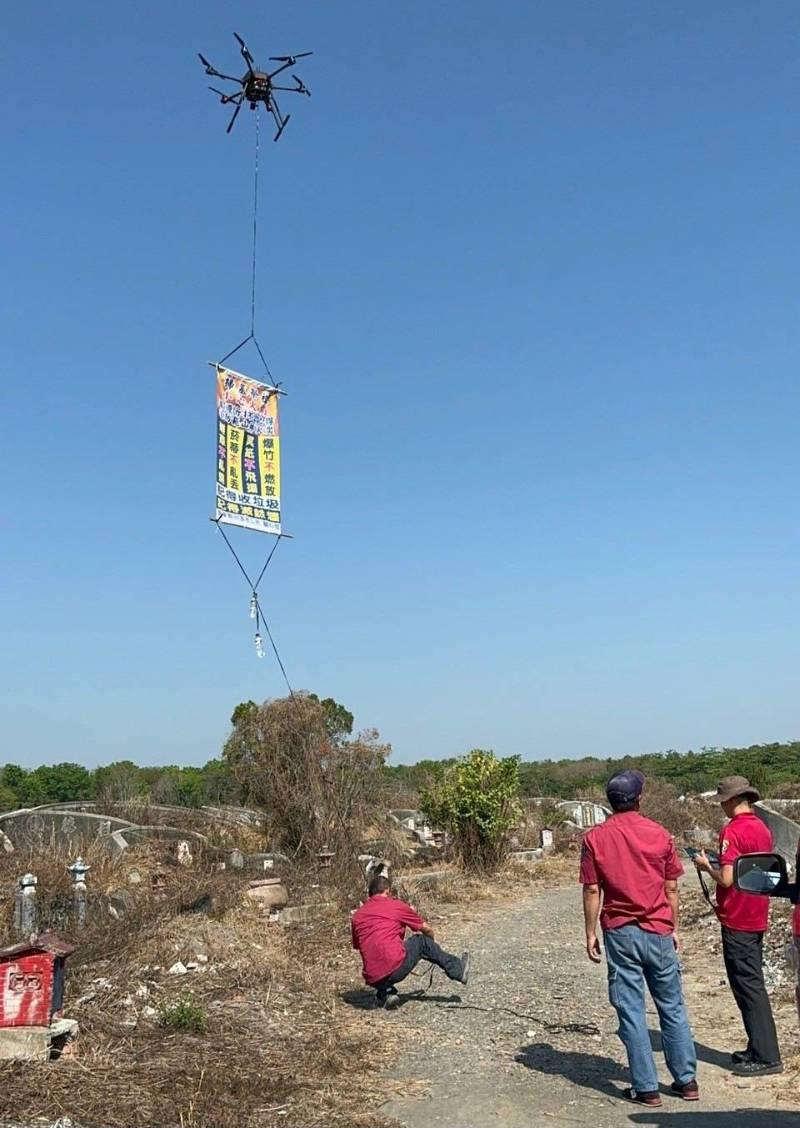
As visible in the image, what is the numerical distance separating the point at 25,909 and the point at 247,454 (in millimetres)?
5192

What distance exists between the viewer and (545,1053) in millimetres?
6148

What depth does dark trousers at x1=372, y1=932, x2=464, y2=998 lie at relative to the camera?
24.1 ft

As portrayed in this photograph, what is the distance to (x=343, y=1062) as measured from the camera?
234 inches

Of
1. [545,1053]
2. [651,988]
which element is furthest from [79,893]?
[651,988]

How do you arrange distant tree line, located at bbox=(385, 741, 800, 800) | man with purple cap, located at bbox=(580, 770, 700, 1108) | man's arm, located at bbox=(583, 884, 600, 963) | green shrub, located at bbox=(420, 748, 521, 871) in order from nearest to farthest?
1. man with purple cap, located at bbox=(580, 770, 700, 1108)
2. man's arm, located at bbox=(583, 884, 600, 963)
3. green shrub, located at bbox=(420, 748, 521, 871)
4. distant tree line, located at bbox=(385, 741, 800, 800)

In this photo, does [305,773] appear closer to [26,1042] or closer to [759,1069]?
[26,1042]

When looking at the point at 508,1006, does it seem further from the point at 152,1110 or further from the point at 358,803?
the point at 358,803

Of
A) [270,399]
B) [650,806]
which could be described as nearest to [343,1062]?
[270,399]

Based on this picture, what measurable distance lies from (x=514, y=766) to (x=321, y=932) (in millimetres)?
7677

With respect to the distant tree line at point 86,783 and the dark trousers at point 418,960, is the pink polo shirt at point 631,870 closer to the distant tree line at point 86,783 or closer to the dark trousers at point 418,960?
the dark trousers at point 418,960

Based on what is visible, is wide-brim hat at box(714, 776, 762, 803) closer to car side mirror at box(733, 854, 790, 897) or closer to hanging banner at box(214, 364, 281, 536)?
car side mirror at box(733, 854, 790, 897)

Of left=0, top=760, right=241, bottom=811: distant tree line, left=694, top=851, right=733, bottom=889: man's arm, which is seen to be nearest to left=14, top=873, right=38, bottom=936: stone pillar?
left=694, top=851, right=733, bottom=889: man's arm

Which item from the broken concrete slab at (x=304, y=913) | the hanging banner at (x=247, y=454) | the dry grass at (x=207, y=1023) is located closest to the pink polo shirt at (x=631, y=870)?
the dry grass at (x=207, y=1023)

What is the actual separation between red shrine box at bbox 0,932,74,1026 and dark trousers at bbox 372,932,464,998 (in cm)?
265
